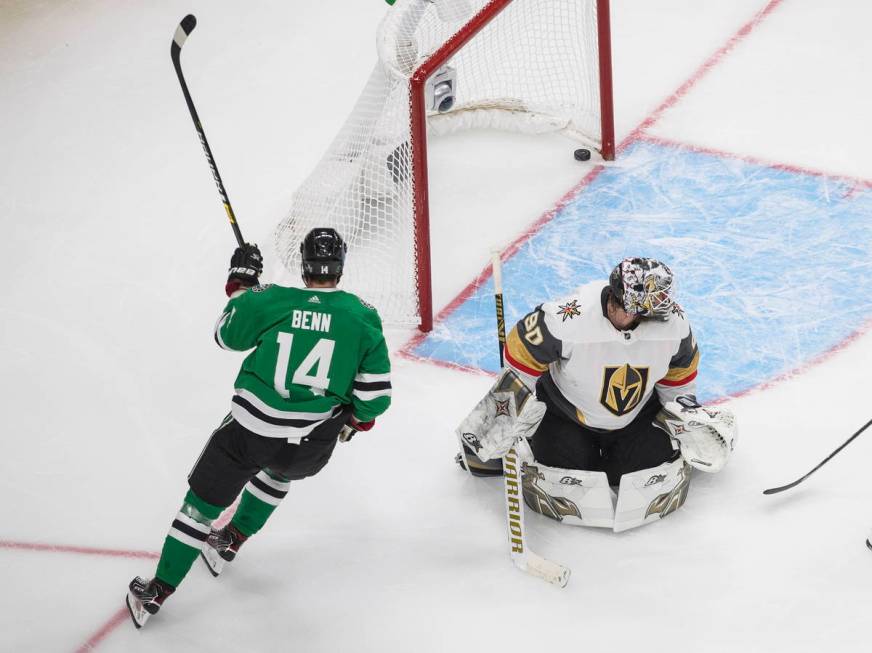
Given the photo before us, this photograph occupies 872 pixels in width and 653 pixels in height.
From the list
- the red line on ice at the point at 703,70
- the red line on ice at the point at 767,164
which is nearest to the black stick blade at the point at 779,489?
the red line on ice at the point at 767,164

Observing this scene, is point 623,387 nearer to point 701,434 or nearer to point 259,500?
point 701,434

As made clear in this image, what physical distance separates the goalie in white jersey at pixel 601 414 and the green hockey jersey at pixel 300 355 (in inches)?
17.3

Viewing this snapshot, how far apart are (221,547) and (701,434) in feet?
4.53

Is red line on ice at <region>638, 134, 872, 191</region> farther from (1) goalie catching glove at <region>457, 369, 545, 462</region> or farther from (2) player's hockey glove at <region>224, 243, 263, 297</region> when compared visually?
(2) player's hockey glove at <region>224, 243, 263, 297</region>

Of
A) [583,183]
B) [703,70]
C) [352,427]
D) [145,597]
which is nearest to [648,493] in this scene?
[352,427]

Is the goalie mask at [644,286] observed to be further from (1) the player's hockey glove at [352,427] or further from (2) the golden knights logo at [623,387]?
(1) the player's hockey glove at [352,427]

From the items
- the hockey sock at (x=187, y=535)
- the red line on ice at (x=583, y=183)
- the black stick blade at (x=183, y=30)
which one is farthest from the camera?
the red line on ice at (x=583, y=183)

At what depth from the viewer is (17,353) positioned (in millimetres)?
4566

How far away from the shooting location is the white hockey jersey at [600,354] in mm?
3363

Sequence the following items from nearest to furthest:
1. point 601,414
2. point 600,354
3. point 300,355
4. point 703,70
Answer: point 300,355 → point 600,354 → point 601,414 → point 703,70

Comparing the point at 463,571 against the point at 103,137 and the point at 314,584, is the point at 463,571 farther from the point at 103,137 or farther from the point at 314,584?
the point at 103,137

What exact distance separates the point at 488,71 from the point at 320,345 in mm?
2256

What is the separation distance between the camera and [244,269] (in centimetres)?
342

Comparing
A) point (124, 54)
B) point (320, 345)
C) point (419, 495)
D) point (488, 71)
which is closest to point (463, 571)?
point (419, 495)
